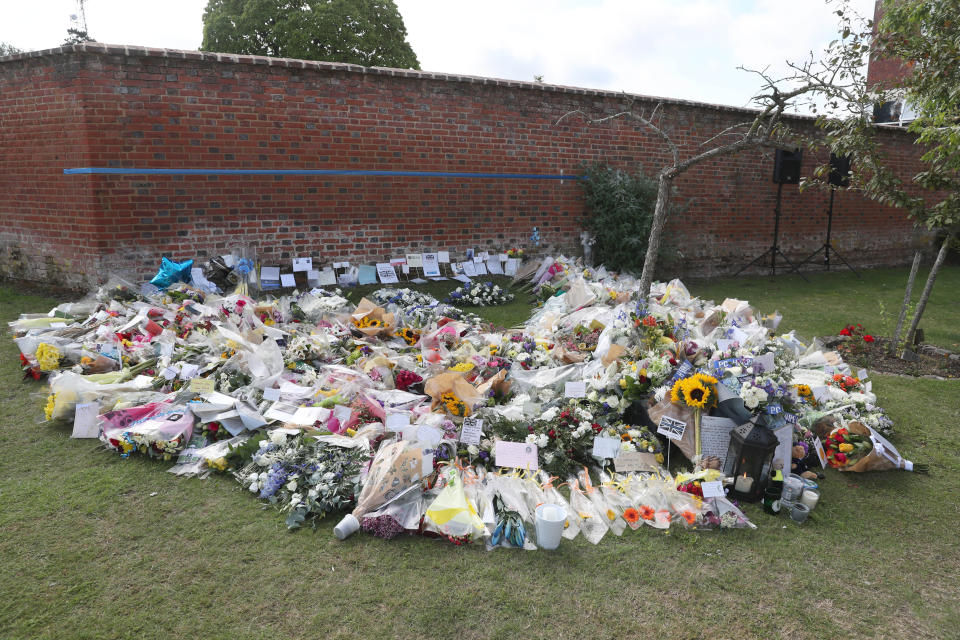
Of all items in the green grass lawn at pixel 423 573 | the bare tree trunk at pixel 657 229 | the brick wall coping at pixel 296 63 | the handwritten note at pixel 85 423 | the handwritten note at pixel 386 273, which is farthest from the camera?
the handwritten note at pixel 386 273

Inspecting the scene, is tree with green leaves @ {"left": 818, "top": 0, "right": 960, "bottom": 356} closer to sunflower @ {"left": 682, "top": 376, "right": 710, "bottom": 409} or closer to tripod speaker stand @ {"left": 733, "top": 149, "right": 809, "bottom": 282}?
sunflower @ {"left": 682, "top": 376, "right": 710, "bottom": 409}

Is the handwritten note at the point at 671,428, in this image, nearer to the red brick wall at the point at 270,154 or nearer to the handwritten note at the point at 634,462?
the handwritten note at the point at 634,462

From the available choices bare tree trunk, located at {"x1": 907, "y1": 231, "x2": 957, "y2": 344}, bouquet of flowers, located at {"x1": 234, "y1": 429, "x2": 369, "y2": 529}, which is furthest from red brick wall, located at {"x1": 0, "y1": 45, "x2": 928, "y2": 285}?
bare tree trunk, located at {"x1": 907, "y1": 231, "x2": 957, "y2": 344}

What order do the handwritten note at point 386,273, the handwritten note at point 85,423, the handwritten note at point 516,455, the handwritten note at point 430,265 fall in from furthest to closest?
the handwritten note at point 430,265
the handwritten note at point 386,273
the handwritten note at point 85,423
the handwritten note at point 516,455

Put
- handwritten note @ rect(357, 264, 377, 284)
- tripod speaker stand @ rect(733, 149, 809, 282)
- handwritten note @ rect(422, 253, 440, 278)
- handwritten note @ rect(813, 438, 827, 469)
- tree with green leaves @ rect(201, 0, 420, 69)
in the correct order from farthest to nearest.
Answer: tree with green leaves @ rect(201, 0, 420, 69), tripod speaker stand @ rect(733, 149, 809, 282), handwritten note @ rect(422, 253, 440, 278), handwritten note @ rect(357, 264, 377, 284), handwritten note @ rect(813, 438, 827, 469)

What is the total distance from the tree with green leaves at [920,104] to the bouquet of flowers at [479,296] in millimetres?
3658

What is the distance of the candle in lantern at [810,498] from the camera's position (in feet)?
9.09

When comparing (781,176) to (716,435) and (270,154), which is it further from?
A: (716,435)

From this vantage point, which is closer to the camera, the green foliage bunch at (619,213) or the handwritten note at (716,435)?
A: the handwritten note at (716,435)

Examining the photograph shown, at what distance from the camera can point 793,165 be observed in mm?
10203

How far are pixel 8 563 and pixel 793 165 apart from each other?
11.6 metres

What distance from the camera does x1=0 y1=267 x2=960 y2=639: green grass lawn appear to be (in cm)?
203

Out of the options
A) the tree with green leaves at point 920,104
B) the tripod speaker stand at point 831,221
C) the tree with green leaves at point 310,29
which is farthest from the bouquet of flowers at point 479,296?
the tree with green leaves at point 310,29

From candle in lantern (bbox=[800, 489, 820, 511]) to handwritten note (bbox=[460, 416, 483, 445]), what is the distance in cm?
165
